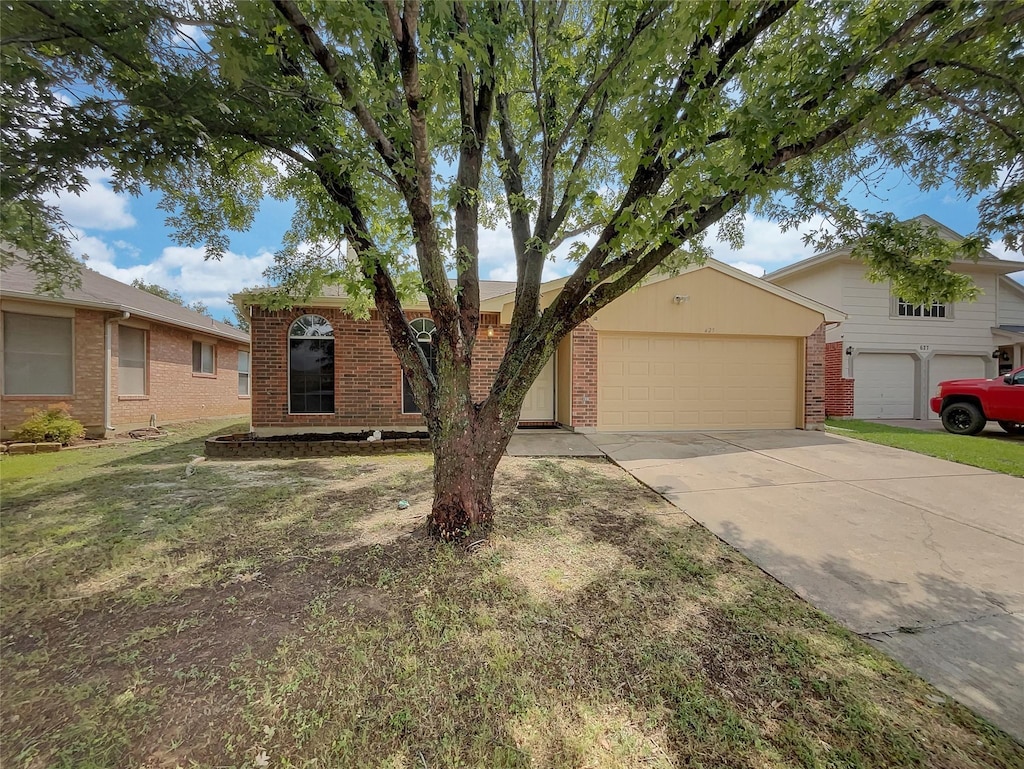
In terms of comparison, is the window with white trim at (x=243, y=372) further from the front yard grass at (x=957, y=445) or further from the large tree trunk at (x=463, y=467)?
the front yard grass at (x=957, y=445)

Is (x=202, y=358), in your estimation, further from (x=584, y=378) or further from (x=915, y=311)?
(x=915, y=311)

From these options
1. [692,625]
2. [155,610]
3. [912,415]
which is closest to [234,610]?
[155,610]

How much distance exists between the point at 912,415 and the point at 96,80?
739 inches

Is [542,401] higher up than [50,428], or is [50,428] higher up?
[542,401]

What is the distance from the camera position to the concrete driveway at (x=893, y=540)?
2352 millimetres

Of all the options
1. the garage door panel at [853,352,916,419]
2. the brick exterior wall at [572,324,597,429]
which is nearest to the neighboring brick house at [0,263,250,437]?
the brick exterior wall at [572,324,597,429]

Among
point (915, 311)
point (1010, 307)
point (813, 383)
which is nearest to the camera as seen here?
point (813, 383)

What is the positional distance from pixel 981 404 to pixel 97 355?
19.7m

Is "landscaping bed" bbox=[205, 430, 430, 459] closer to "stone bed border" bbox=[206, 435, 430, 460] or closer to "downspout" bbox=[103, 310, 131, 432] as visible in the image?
"stone bed border" bbox=[206, 435, 430, 460]

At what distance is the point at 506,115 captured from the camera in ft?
13.0

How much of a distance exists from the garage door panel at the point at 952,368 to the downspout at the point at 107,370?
73.0 ft

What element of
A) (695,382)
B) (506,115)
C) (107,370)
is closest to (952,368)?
(695,382)

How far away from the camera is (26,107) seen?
2.63 m

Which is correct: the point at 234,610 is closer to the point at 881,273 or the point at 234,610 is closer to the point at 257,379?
the point at 881,273
